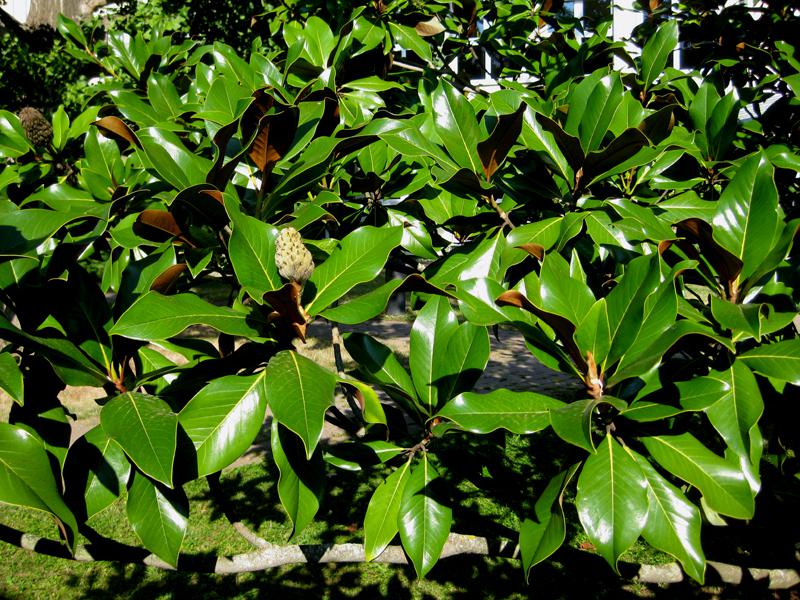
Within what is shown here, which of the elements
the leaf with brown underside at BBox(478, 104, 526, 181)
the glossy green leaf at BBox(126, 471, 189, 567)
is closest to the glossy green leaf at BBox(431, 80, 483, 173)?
→ the leaf with brown underside at BBox(478, 104, 526, 181)

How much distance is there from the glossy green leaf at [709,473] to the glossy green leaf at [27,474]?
1193 mm

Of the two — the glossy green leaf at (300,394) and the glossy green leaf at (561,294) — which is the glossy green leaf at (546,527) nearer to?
the glossy green leaf at (561,294)

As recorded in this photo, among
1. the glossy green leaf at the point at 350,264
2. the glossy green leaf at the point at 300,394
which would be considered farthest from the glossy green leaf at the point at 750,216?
the glossy green leaf at the point at 300,394

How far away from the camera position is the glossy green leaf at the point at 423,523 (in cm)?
148

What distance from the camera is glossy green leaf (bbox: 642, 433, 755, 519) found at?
4.41 ft

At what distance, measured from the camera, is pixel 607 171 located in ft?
6.12

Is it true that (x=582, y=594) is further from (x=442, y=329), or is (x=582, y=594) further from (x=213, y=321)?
(x=213, y=321)

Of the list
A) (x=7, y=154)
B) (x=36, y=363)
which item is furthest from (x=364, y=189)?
(x=7, y=154)

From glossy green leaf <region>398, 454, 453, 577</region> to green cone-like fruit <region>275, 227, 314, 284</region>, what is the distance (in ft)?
1.91

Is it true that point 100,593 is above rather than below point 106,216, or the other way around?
below

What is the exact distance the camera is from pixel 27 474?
1.17m

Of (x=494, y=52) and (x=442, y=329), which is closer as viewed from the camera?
(x=442, y=329)

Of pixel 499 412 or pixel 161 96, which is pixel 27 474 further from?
pixel 161 96

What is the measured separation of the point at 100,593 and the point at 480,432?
4502mm
